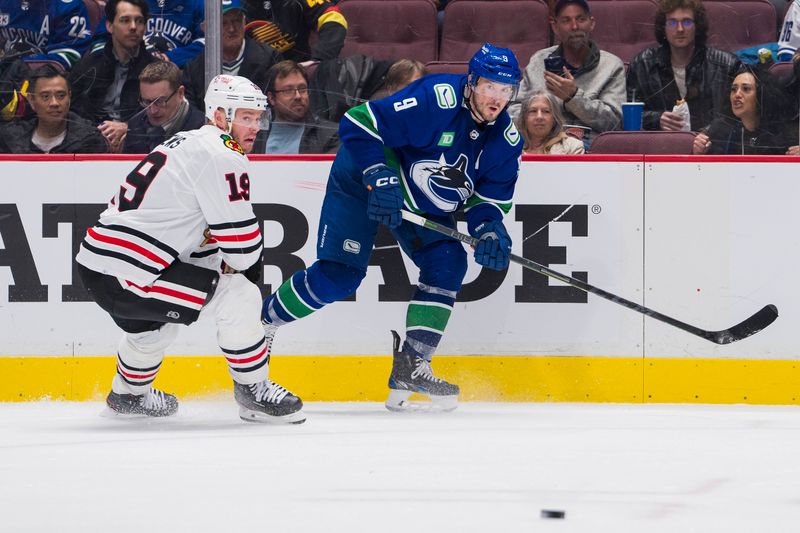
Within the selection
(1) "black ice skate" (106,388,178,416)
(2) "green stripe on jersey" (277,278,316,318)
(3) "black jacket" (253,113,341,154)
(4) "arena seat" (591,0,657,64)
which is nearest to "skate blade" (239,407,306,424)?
(1) "black ice skate" (106,388,178,416)

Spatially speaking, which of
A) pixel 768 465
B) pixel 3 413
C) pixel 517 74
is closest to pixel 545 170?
pixel 517 74

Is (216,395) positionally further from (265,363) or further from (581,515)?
(581,515)

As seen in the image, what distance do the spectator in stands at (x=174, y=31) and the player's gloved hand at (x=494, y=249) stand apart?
125 centimetres

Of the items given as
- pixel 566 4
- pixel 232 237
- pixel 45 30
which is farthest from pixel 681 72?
pixel 45 30

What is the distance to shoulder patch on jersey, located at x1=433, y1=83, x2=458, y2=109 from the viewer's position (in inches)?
148

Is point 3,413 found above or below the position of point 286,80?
below

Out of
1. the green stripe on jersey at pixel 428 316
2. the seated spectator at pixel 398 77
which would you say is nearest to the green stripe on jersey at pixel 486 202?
the green stripe on jersey at pixel 428 316

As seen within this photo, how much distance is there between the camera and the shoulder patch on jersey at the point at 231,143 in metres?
3.41

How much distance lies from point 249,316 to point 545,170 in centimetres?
121

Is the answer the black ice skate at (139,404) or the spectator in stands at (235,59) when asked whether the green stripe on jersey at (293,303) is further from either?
the spectator in stands at (235,59)

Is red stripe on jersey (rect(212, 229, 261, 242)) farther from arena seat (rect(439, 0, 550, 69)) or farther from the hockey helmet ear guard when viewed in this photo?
arena seat (rect(439, 0, 550, 69))

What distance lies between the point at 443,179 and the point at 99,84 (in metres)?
1.32

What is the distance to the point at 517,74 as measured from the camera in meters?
3.72

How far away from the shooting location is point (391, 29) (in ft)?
15.5
